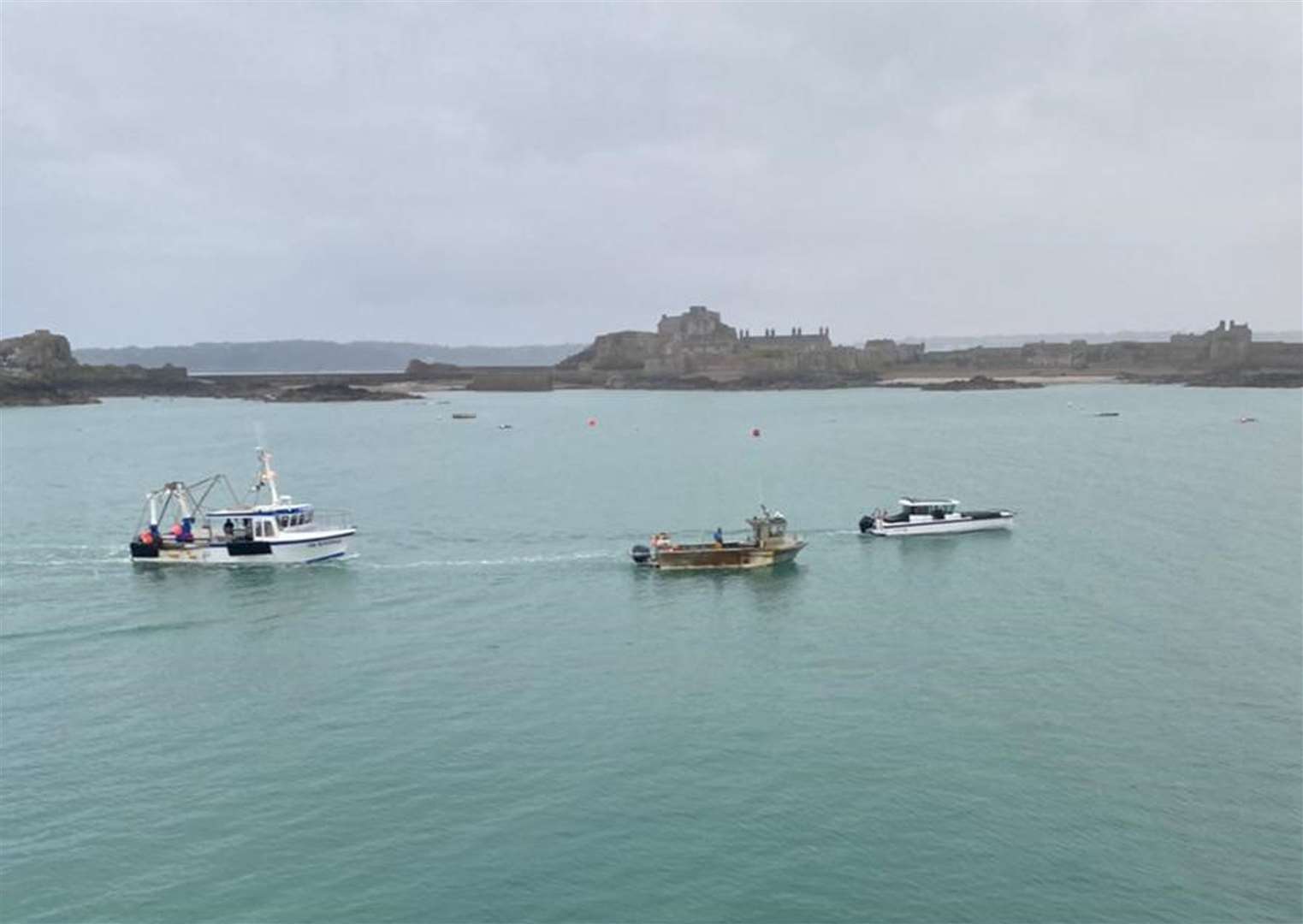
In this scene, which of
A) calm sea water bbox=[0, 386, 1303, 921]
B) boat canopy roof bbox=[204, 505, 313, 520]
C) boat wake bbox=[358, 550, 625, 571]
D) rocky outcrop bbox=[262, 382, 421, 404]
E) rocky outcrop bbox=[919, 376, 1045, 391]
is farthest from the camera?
rocky outcrop bbox=[919, 376, 1045, 391]

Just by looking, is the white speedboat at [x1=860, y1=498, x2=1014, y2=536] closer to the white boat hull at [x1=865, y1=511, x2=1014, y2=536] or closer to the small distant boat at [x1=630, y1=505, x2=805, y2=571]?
the white boat hull at [x1=865, y1=511, x2=1014, y2=536]

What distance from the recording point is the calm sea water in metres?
17.9

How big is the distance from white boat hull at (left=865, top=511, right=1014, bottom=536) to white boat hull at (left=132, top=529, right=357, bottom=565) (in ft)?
79.2

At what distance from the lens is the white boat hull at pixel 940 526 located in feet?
160

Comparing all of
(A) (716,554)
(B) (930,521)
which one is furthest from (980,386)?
(A) (716,554)

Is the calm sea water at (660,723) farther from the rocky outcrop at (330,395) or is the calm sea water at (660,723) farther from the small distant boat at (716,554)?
the rocky outcrop at (330,395)

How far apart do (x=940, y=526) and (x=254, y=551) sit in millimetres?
31145

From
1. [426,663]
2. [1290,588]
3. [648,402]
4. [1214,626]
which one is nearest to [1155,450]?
[1290,588]

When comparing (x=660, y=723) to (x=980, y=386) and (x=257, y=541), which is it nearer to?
(x=257, y=541)

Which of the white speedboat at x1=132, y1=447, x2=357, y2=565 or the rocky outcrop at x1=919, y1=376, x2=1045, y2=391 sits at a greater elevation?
the rocky outcrop at x1=919, y1=376, x2=1045, y2=391

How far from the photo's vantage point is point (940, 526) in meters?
49.3

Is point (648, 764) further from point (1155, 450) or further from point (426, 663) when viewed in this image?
point (1155, 450)

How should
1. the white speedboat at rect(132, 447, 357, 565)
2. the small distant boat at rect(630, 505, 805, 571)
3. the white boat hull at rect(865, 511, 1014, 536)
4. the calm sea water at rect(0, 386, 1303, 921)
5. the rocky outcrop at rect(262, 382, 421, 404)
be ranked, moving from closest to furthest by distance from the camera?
the calm sea water at rect(0, 386, 1303, 921)
the small distant boat at rect(630, 505, 805, 571)
the white speedboat at rect(132, 447, 357, 565)
the white boat hull at rect(865, 511, 1014, 536)
the rocky outcrop at rect(262, 382, 421, 404)

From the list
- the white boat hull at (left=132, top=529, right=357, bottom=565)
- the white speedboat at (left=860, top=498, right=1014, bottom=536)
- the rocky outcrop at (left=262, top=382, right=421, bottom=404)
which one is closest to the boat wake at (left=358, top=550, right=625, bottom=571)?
the white boat hull at (left=132, top=529, right=357, bottom=565)
